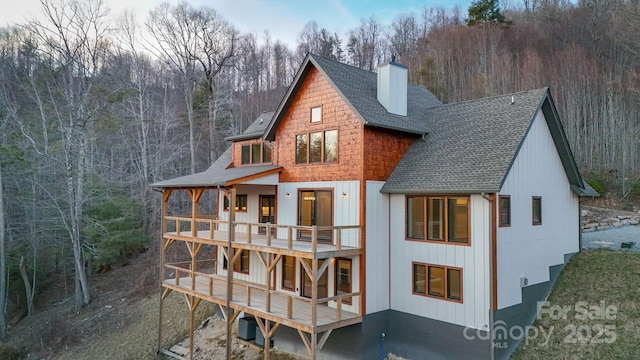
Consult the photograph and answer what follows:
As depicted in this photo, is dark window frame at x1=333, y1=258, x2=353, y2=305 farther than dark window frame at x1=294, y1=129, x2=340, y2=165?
No

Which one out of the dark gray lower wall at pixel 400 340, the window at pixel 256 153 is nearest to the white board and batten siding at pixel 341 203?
the dark gray lower wall at pixel 400 340

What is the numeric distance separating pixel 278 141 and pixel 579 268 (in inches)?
445

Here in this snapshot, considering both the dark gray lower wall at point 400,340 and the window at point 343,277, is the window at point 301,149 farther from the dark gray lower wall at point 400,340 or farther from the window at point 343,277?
the dark gray lower wall at point 400,340

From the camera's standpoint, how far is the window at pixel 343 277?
39.7 ft

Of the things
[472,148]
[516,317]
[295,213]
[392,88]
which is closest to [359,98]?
[392,88]

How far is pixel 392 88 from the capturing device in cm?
1357

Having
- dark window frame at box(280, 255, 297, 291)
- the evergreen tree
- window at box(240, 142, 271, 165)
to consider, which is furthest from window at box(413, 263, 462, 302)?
the evergreen tree

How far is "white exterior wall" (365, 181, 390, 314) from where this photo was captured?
11789 millimetres

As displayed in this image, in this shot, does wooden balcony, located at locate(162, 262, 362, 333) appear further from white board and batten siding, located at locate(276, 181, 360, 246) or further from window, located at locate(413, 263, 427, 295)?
white board and batten siding, located at locate(276, 181, 360, 246)

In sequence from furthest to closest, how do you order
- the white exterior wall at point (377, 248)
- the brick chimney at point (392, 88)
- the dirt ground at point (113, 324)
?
the dirt ground at point (113, 324) < the brick chimney at point (392, 88) < the white exterior wall at point (377, 248)

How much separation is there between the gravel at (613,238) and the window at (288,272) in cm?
1174

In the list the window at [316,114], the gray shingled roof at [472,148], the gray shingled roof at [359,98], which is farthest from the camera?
the window at [316,114]

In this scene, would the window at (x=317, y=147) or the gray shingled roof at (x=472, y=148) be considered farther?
the window at (x=317, y=147)

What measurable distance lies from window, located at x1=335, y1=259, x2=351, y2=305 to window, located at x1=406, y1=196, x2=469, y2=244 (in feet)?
6.83
